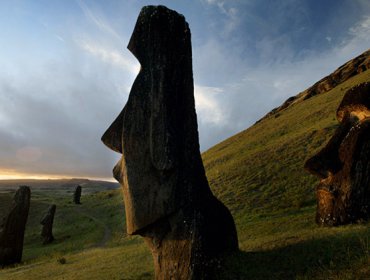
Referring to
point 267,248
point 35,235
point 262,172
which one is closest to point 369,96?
point 267,248

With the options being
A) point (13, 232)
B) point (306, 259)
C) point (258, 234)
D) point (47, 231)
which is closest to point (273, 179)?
point (258, 234)

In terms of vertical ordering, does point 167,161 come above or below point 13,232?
below

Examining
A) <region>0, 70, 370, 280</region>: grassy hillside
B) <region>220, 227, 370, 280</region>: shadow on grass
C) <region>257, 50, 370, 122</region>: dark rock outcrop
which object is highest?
<region>257, 50, 370, 122</region>: dark rock outcrop

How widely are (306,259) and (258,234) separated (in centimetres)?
763

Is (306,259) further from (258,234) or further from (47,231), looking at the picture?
(47,231)

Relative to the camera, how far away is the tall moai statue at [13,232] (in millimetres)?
27464

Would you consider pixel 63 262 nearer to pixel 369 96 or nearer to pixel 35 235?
pixel 369 96

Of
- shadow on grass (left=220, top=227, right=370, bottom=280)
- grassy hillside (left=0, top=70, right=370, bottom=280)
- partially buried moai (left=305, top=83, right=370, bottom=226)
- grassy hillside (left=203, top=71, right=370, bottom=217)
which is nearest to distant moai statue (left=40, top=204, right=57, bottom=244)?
grassy hillside (left=0, top=70, right=370, bottom=280)

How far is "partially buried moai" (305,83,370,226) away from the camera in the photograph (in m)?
13.5

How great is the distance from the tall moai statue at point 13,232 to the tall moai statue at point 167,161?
19907 millimetres

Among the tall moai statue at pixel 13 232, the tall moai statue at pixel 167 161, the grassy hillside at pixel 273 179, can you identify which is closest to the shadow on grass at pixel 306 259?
the tall moai statue at pixel 167 161

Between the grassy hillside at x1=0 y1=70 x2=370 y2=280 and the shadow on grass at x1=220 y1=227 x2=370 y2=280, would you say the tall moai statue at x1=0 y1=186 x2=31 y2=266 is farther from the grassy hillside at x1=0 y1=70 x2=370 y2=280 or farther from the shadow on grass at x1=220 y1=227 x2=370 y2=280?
the shadow on grass at x1=220 y1=227 x2=370 y2=280

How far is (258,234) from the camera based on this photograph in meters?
18.1

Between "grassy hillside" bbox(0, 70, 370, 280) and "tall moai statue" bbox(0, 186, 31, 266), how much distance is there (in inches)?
50.6
